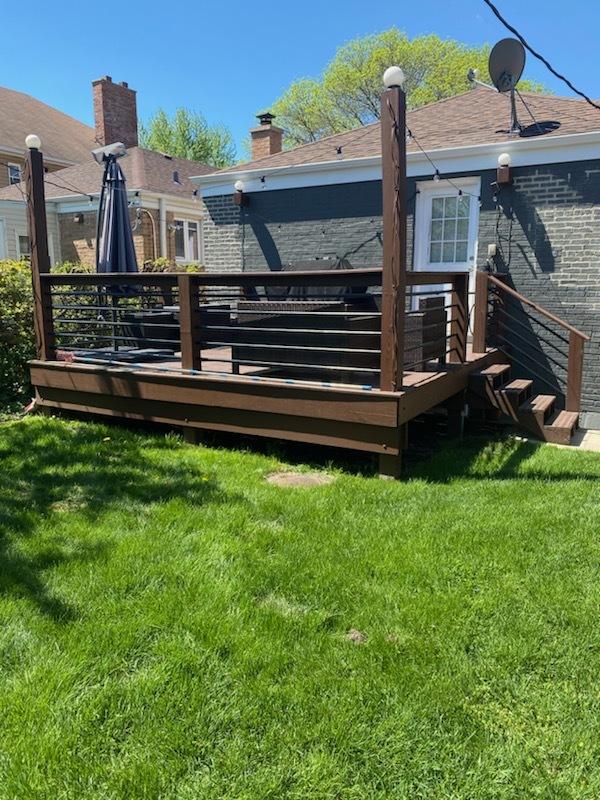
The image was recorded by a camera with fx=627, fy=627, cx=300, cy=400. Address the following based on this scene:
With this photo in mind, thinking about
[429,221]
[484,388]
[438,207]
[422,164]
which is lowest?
[484,388]

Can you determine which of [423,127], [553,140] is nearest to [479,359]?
[553,140]

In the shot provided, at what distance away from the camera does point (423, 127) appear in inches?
367

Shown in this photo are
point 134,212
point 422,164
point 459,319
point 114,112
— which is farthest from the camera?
point 114,112

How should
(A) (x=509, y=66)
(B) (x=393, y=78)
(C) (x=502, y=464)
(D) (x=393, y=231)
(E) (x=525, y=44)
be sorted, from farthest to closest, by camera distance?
(A) (x=509, y=66) < (C) (x=502, y=464) < (E) (x=525, y=44) < (D) (x=393, y=231) < (B) (x=393, y=78)

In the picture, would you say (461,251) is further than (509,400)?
Yes

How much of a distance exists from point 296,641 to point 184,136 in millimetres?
37677

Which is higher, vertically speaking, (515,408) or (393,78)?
(393,78)

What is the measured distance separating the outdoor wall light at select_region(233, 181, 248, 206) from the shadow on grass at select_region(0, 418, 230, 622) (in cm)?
524

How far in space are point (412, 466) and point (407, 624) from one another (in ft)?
8.31

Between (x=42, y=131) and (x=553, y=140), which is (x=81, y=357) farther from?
(x=42, y=131)

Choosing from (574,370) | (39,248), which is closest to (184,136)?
(39,248)

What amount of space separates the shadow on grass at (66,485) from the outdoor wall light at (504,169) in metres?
5.26

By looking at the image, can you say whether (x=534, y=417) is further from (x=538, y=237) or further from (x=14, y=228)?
(x=14, y=228)

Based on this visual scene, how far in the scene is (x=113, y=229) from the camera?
704 cm
